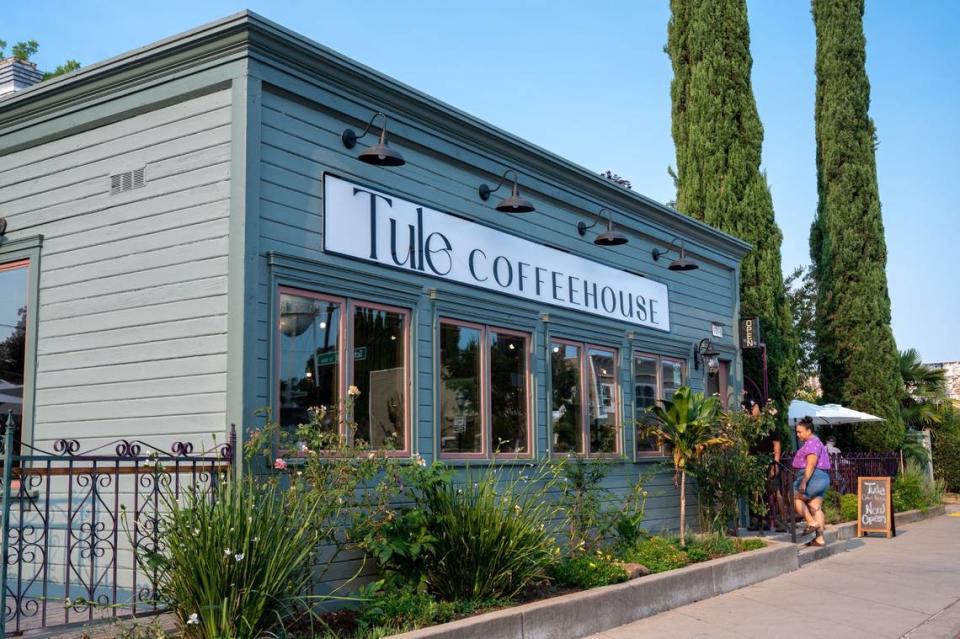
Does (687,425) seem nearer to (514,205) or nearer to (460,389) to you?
(460,389)

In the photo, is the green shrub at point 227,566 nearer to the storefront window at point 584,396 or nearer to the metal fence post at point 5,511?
the metal fence post at point 5,511

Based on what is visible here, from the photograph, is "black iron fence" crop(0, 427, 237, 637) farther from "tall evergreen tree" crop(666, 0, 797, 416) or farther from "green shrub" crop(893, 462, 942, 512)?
"green shrub" crop(893, 462, 942, 512)

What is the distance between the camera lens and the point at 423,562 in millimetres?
8031

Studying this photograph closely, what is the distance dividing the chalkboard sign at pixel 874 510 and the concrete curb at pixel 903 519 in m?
0.16

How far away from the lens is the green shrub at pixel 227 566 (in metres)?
6.19

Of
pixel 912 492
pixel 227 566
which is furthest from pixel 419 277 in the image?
pixel 912 492

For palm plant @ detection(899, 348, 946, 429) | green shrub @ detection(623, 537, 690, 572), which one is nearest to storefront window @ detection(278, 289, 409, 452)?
green shrub @ detection(623, 537, 690, 572)

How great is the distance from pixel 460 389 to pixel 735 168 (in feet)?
37.9

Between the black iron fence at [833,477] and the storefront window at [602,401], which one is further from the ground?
the storefront window at [602,401]

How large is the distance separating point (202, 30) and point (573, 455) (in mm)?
6228

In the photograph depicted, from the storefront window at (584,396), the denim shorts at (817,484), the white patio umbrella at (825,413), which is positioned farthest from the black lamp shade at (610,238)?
the white patio umbrella at (825,413)

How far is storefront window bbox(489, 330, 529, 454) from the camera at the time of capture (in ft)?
34.6

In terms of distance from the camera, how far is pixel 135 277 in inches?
330

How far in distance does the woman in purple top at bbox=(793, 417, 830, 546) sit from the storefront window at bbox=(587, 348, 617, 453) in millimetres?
3203
